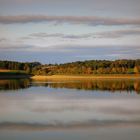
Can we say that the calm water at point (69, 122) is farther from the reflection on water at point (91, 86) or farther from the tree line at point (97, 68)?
the tree line at point (97, 68)

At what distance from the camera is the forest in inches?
2714

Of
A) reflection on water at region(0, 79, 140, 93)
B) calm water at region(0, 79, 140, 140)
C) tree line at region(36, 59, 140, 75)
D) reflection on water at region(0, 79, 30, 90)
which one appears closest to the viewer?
calm water at region(0, 79, 140, 140)

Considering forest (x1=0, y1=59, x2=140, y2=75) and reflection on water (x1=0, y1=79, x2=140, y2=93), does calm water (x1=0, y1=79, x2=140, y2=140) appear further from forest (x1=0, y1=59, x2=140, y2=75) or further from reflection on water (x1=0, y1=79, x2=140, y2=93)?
forest (x1=0, y1=59, x2=140, y2=75)

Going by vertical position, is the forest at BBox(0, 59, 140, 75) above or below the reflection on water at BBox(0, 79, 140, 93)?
above

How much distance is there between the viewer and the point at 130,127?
9.89 meters

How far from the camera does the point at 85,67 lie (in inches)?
2960

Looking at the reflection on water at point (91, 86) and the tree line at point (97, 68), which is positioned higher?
the tree line at point (97, 68)

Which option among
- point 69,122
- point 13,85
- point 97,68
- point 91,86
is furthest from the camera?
point 97,68

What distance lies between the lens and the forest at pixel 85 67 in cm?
6894

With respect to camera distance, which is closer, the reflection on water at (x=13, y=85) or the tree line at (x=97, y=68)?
the reflection on water at (x=13, y=85)

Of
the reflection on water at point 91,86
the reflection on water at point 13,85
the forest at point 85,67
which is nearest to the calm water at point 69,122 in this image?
the reflection on water at point 91,86

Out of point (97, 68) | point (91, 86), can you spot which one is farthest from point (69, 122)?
point (97, 68)

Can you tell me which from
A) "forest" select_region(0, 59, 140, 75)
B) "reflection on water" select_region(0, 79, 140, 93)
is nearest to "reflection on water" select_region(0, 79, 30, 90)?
"reflection on water" select_region(0, 79, 140, 93)

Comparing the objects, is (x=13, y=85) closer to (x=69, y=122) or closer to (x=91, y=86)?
(x=91, y=86)
